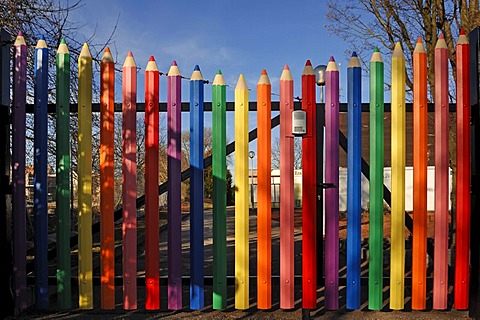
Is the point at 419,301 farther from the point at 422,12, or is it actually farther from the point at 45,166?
the point at 422,12

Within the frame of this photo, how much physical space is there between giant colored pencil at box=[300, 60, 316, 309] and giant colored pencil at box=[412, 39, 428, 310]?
91 cm

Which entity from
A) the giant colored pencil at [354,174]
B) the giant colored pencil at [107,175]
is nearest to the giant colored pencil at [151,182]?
the giant colored pencil at [107,175]

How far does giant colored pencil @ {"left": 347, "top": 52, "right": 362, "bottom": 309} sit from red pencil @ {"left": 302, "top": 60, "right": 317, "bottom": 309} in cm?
31

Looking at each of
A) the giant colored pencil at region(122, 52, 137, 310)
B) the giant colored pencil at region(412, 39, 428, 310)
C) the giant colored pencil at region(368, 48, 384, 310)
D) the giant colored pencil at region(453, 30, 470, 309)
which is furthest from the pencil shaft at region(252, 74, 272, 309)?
A: the giant colored pencil at region(453, 30, 470, 309)

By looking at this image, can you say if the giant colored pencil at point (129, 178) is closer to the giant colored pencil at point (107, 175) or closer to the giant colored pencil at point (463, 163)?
the giant colored pencil at point (107, 175)

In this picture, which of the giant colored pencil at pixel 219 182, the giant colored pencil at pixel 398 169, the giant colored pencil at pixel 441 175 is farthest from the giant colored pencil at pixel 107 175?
the giant colored pencil at pixel 441 175

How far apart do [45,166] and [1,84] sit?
802 millimetres

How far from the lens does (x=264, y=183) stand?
11.6ft

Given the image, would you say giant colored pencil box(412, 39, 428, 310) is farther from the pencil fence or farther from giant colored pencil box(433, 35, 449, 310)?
giant colored pencil box(433, 35, 449, 310)

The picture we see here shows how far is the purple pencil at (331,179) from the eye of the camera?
3.46 meters

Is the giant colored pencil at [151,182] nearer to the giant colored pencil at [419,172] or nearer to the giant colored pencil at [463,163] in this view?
the giant colored pencil at [419,172]

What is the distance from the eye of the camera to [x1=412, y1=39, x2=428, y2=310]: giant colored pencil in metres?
3.50

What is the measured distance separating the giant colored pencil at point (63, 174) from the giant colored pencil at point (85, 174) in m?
0.11

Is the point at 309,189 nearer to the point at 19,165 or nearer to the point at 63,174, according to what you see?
the point at 63,174
